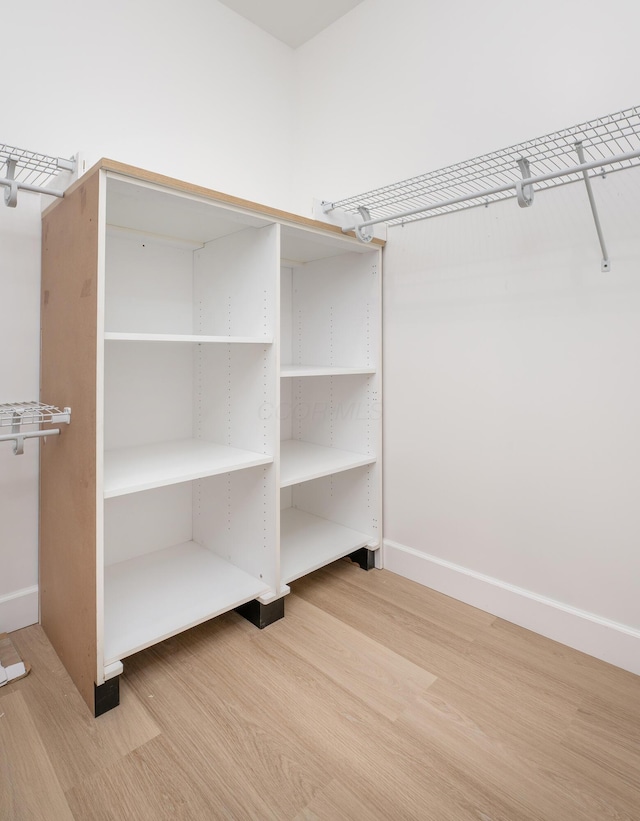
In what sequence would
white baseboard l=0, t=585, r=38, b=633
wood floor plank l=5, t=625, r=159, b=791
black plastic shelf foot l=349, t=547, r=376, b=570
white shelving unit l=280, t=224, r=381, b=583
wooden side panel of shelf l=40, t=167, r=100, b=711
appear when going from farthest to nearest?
black plastic shelf foot l=349, t=547, r=376, b=570, white shelving unit l=280, t=224, r=381, b=583, white baseboard l=0, t=585, r=38, b=633, wooden side panel of shelf l=40, t=167, r=100, b=711, wood floor plank l=5, t=625, r=159, b=791

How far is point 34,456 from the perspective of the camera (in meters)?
1.57

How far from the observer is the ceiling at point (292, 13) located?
204 centimetres

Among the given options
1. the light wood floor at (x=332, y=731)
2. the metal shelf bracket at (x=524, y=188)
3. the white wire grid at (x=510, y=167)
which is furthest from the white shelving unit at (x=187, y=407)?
the metal shelf bracket at (x=524, y=188)

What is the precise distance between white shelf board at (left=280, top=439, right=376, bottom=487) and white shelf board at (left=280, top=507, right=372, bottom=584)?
298mm

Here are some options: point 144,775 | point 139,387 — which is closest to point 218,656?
point 144,775

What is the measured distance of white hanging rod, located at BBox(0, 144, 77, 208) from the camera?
1227 mm

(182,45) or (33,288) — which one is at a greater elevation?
(182,45)

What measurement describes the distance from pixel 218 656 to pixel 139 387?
39.9 inches

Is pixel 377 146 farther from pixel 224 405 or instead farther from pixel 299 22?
pixel 224 405

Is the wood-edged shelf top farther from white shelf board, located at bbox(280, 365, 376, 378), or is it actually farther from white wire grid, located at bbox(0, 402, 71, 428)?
white wire grid, located at bbox(0, 402, 71, 428)

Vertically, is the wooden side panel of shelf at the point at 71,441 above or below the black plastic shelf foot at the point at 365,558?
above

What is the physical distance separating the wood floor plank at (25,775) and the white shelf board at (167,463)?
611mm

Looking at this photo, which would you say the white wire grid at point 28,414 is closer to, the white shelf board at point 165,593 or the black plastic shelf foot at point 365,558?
the white shelf board at point 165,593

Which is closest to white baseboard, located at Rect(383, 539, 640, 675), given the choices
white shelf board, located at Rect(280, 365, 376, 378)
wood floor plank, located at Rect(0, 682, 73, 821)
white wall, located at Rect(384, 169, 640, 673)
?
white wall, located at Rect(384, 169, 640, 673)
